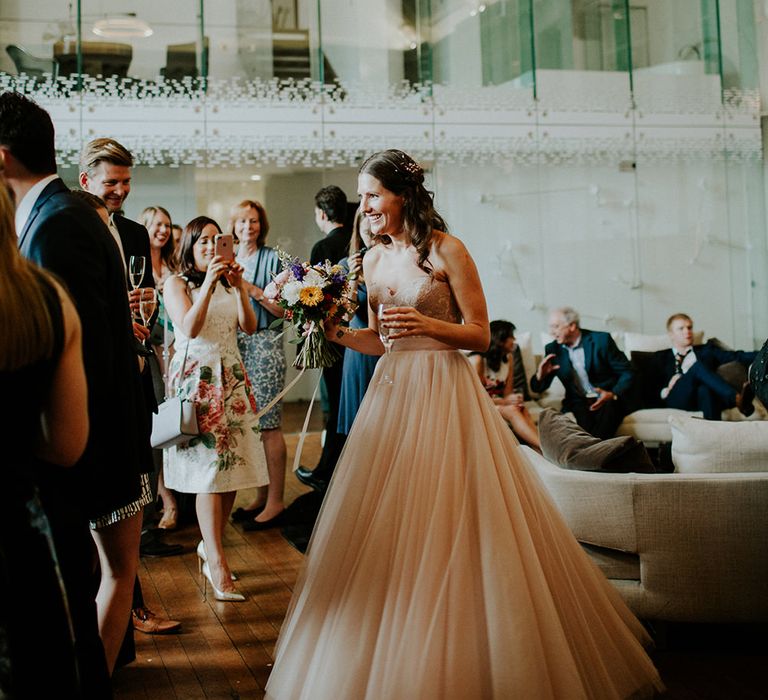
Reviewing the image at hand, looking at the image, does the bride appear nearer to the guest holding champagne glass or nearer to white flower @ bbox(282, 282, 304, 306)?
white flower @ bbox(282, 282, 304, 306)

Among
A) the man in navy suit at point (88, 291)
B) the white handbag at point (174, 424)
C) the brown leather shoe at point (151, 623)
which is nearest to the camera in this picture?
the man in navy suit at point (88, 291)

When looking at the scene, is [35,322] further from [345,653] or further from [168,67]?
[168,67]

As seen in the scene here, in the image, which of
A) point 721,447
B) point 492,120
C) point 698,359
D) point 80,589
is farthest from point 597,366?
point 80,589

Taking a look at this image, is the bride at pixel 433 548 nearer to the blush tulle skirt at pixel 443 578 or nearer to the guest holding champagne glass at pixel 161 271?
the blush tulle skirt at pixel 443 578

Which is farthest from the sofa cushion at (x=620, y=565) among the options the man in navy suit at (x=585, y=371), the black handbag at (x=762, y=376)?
the man in navy suit at (x=585, y=371)

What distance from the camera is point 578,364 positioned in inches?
248

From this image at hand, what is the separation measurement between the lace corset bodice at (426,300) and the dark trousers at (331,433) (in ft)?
7.54

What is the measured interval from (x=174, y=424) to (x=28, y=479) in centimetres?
195

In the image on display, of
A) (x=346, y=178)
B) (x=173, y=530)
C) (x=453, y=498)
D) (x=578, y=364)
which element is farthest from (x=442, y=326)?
(x=346, y=178)

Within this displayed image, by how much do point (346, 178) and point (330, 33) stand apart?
1325 millimetres

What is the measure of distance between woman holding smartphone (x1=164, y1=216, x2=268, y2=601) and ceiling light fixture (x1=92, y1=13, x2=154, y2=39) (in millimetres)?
4441

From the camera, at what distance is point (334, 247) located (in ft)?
15.6

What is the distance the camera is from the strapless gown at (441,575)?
212 cm

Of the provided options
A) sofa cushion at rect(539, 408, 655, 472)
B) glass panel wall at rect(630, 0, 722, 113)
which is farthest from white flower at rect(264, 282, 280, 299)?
glass panel wall at rect(630, 0, 722, 113)
